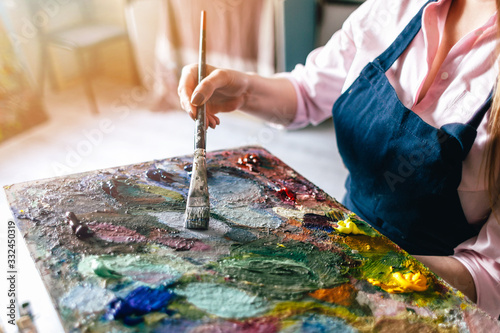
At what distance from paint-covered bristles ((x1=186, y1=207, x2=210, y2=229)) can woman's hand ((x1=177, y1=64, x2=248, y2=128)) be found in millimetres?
229

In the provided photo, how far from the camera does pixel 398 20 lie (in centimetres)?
88

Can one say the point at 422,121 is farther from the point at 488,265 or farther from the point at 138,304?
the point at 138,304

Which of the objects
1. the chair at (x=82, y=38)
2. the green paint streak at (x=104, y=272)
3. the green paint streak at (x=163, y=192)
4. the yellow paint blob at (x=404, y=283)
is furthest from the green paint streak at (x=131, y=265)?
the chair at (x=82, y=38)

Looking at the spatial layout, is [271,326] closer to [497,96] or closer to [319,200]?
[319,200]

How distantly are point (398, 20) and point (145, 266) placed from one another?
0.72 meters

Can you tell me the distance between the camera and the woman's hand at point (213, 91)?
2.71 ft

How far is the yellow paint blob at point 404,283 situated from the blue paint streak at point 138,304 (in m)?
0.30

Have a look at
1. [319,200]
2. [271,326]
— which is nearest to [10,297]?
[271,326]

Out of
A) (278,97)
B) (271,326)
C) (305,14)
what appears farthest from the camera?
(305,14)

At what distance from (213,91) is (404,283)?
53 cm

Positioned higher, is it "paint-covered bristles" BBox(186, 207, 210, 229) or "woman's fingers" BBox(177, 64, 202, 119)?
"woman's fingers" BBox(177, 64, 202, 119)

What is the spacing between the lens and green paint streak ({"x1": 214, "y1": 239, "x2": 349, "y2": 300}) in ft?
1.88

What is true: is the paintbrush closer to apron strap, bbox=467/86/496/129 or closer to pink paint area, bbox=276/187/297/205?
pink paint area, bbox=276/187/297/205

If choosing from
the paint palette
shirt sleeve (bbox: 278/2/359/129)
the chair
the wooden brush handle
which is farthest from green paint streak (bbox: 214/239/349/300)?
the chair
